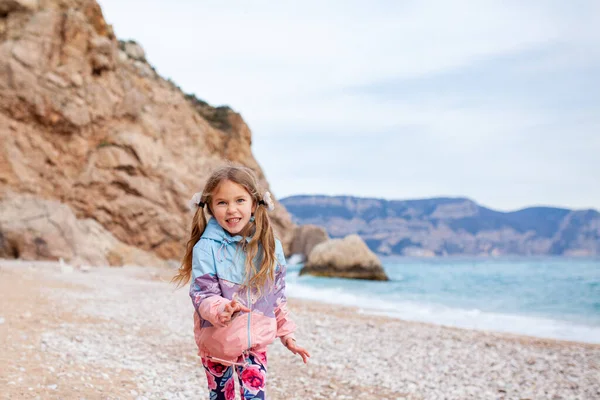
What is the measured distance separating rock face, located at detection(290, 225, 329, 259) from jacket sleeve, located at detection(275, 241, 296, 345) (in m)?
50.1

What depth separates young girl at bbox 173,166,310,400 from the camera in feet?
9.61

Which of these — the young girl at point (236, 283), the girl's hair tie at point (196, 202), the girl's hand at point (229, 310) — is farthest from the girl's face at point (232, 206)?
the girl's hand at point (229, 310)

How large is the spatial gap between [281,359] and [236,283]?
4.33m

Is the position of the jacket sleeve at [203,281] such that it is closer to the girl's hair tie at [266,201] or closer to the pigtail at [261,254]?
the pigtail at [261,254]

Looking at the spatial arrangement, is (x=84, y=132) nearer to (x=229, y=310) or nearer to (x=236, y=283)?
(x=236, y=283)

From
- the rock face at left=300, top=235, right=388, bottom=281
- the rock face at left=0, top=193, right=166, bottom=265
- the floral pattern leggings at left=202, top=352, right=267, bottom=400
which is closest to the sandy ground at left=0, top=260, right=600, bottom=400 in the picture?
the floral pattern leggings at left=202, top=352, right=267, bottom=400

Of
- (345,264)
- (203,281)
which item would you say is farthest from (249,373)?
(345,264)

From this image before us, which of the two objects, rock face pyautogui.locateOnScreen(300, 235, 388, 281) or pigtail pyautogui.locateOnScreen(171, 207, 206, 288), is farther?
rock face pyautogui.locateOnScreen(300, 235, 388, 281)

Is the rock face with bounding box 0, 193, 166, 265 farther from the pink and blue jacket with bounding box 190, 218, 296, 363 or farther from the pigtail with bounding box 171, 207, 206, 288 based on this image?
the pink and blue jacket with bounding box 190, 218, 296, 363

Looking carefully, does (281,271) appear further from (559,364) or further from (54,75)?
(54,75)

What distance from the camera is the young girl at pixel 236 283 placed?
2930 mm

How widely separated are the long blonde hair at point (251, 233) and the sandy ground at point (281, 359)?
1530 millimetres

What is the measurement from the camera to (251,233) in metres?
3.16

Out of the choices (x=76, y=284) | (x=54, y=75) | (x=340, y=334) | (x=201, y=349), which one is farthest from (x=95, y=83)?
(x=201, y=349)
